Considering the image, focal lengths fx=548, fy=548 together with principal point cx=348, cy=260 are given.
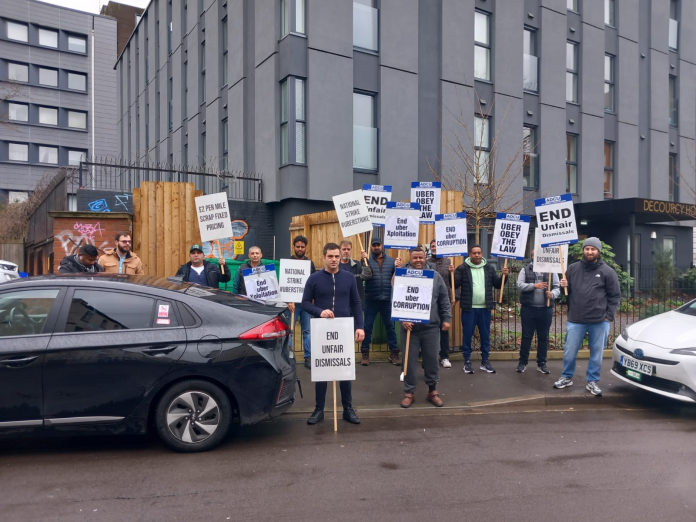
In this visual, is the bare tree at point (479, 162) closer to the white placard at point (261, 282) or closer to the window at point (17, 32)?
the white placard at point (261, 282)

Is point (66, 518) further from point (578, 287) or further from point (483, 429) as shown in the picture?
point (578, 287)

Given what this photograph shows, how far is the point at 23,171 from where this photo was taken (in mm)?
41719

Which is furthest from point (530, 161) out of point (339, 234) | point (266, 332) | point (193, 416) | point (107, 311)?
point (107, 311)

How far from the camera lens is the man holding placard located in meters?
6.60

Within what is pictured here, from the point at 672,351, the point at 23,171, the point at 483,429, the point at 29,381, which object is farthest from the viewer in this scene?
the point at 23,171

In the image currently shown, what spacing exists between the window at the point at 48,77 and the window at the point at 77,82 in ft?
3.33

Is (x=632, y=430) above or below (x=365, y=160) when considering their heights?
below

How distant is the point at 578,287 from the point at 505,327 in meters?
3.38

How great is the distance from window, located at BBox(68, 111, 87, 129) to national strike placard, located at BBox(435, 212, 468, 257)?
4387 cm

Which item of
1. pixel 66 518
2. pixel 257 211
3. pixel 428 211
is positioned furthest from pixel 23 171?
pixel 66 518

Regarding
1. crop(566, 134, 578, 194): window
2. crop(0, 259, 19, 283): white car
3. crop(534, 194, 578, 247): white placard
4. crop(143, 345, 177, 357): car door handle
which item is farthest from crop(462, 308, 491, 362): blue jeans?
crop(0, 259, 19, 283): white car

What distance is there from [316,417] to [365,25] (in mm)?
11619

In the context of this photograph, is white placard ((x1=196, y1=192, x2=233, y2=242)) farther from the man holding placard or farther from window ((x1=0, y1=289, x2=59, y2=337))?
window ((x1=0, y1=289, x2=59, y2=337))

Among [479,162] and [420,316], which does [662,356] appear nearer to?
[420,316]
